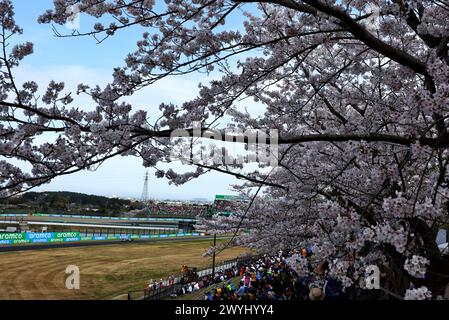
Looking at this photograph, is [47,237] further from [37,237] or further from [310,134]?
[310,134]

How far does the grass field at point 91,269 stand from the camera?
57.8 feet

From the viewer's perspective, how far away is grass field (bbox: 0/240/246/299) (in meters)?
17.6

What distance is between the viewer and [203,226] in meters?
11.6

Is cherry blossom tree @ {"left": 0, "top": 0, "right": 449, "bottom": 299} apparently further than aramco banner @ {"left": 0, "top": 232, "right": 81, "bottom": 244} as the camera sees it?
No

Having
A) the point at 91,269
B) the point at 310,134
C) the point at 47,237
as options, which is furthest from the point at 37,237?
the point at 310,134

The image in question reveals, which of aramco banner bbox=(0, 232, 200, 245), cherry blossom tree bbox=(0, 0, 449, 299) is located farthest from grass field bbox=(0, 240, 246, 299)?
cherry blossom tree bbox=(0, 0, 449, 299)

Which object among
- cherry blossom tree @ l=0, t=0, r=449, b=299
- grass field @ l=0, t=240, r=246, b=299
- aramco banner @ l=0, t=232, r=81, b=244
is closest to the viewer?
cherry blossom tree @ l=0, t=0, r=449, b=299

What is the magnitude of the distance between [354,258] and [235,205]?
8906mm

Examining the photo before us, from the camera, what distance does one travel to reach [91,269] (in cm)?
2378

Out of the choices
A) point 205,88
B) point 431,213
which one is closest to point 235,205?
point 205,88

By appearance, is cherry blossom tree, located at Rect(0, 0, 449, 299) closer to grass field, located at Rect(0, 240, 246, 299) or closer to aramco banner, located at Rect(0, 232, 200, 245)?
grass field, located at Rect(0, 240, 246, 299)

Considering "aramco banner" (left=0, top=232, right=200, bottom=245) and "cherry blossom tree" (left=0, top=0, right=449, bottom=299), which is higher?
"cherry blossom tree" (left=0, top=0, right=449, bottom=299)
